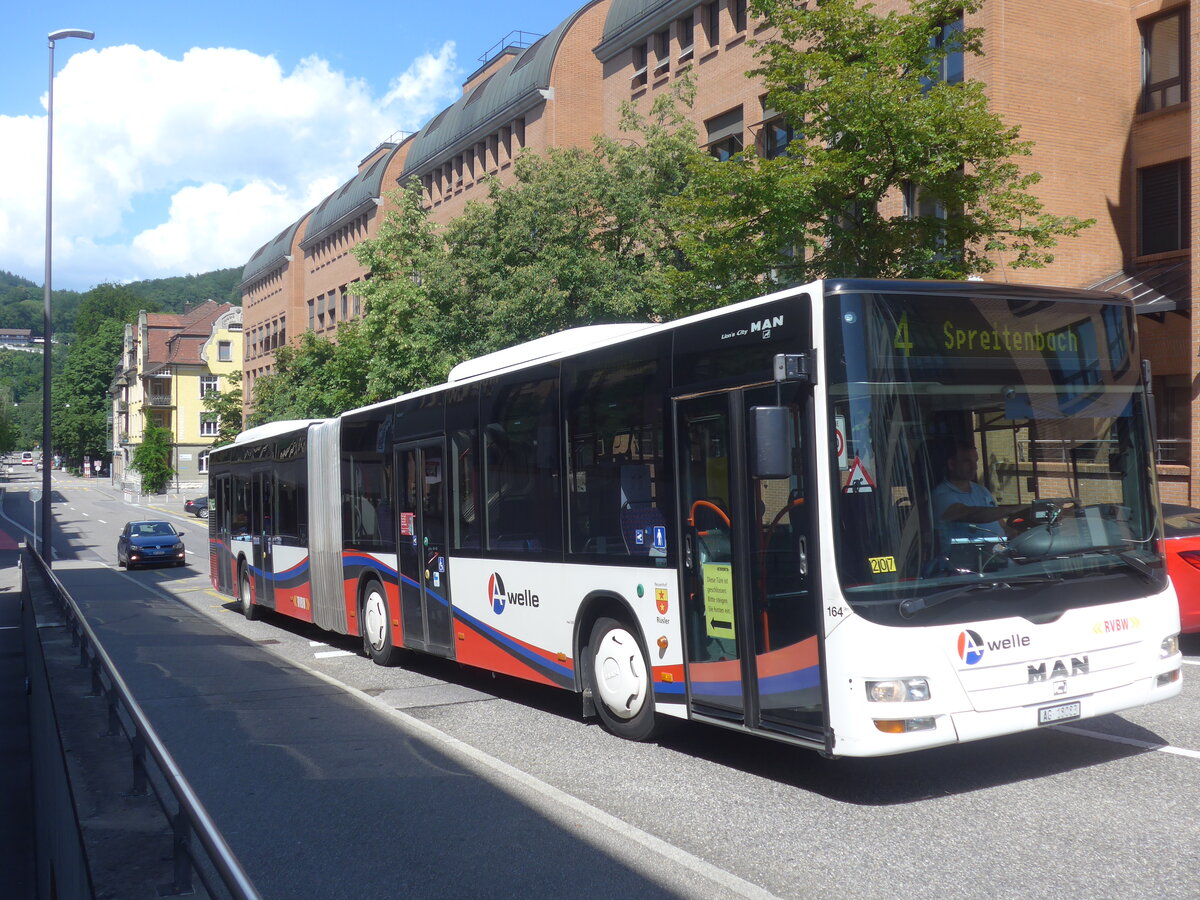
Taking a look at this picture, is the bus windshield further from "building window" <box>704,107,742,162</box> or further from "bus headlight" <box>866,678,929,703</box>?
"building window" <box>704,107,742,162</box>

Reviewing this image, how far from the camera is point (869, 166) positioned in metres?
15.2

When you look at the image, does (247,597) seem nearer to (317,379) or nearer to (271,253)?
(317,379)

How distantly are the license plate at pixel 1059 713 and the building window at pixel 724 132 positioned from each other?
2552cm

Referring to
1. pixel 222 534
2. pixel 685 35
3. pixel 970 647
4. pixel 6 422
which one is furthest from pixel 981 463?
pixel 6 422

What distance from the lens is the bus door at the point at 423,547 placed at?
454 inches

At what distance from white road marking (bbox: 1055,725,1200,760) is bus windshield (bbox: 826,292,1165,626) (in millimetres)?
1137

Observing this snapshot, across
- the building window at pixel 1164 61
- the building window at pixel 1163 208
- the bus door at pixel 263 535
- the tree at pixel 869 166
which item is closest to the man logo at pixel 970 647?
the tree at pixel 869 166

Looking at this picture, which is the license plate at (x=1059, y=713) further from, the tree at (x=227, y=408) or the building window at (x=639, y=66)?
the tree at (x=227, y=408)

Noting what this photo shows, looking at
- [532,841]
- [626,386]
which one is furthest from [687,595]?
[532,841]

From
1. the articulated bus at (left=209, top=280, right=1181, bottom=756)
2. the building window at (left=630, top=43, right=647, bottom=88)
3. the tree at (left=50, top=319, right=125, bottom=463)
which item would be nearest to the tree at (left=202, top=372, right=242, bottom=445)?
the building window at (left=630, top=43, right=647, bottom=88)

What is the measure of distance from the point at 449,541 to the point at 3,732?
18.2 feet

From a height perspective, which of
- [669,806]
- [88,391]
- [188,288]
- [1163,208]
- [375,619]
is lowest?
[669,806]

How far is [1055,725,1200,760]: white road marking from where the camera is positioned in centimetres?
725

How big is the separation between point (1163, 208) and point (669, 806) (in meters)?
22.1
